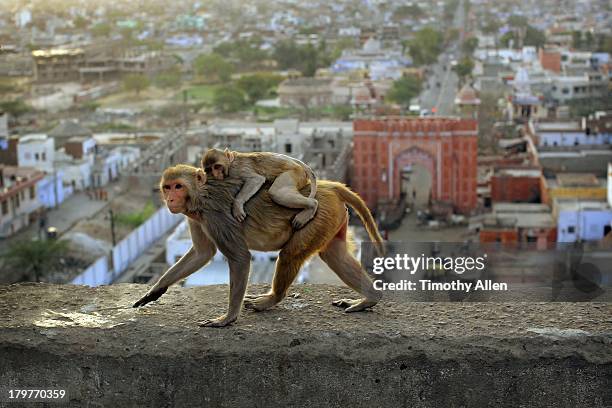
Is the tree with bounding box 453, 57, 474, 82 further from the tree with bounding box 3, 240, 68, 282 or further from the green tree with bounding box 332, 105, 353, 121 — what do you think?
the tree with bounding box 3, 240, 68, 282

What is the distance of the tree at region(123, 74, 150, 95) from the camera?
30.3 meters

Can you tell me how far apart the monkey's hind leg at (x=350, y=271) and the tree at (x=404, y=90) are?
22705 millimetres

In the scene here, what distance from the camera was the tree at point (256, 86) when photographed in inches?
1117

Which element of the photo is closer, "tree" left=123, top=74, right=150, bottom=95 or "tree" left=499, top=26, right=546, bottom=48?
"tree" left=123, top=74, right=150, bottom=95

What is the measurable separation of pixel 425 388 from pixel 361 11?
47.5 metres

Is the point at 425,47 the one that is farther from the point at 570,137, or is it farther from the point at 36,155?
the point at 36,155

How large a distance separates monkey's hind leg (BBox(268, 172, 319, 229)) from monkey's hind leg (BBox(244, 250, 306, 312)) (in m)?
0.08

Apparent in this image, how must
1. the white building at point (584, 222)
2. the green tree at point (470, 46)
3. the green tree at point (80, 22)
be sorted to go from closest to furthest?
the white building at point (584, 222) < the green tree at point (80, 22) < the green tree at point (470, 46)

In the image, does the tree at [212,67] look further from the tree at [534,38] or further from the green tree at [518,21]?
the green tree at [518,21]

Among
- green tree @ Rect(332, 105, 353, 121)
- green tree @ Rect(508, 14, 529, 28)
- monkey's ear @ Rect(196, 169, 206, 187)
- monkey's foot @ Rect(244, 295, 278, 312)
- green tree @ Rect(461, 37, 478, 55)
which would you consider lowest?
green tree @ Rect(332, 105, 353, 121)

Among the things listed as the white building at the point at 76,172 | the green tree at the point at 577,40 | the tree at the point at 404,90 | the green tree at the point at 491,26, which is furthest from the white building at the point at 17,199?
the green tree at the point at 491,26

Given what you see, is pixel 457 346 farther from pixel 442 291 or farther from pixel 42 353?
pixel 42 353

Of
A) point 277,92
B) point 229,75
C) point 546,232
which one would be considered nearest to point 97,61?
point 229,75

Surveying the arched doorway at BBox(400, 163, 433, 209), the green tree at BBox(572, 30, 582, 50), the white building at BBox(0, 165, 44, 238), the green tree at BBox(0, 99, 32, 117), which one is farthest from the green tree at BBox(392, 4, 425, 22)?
the white building at BBox(0, 165, 44, 238)
